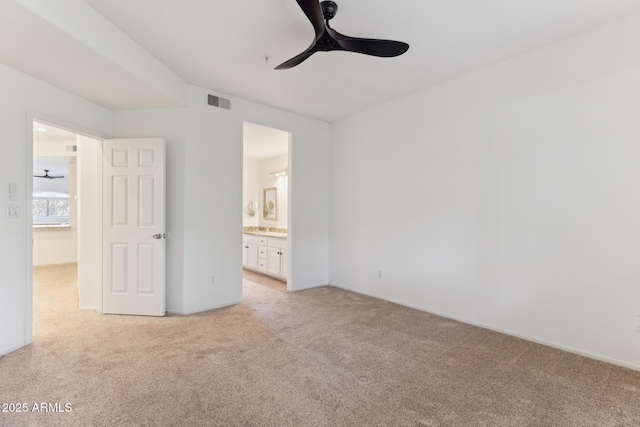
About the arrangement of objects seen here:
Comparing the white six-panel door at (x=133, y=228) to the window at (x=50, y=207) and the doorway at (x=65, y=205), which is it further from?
the window at (x=50, y=207)

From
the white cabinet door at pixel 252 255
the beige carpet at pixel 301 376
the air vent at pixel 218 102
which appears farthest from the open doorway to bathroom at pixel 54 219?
the white cabinet door at pixel 252 255

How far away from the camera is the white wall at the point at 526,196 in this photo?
2.49 metres

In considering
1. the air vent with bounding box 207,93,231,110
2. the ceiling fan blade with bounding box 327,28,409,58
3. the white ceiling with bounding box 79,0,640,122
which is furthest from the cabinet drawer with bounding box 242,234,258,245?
the ceiling fan blade with bounding box 327,28,409,58

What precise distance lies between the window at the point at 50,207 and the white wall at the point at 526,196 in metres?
7.77

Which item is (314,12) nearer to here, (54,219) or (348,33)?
(348,33)

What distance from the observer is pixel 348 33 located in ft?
8.60

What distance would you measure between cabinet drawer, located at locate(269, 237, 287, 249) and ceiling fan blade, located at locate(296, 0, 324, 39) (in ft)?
12.1

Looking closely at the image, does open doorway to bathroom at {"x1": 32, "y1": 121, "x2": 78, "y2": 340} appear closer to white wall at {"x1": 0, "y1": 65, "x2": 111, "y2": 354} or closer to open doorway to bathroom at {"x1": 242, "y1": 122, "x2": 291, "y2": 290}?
white wall at {"x1": 0, "y1": 65, "x2": 111, "y2": 354}

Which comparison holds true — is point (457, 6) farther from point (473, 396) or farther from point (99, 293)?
point (99, 293)

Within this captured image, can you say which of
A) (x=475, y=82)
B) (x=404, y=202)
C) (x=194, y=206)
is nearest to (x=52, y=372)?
(x=194, y=206)

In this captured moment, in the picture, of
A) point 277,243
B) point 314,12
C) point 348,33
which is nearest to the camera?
point 314,12

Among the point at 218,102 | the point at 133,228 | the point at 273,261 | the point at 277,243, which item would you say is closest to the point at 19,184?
the point at 133,228

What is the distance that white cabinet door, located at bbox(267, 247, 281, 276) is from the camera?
5.42m

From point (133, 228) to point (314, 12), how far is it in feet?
10.0
